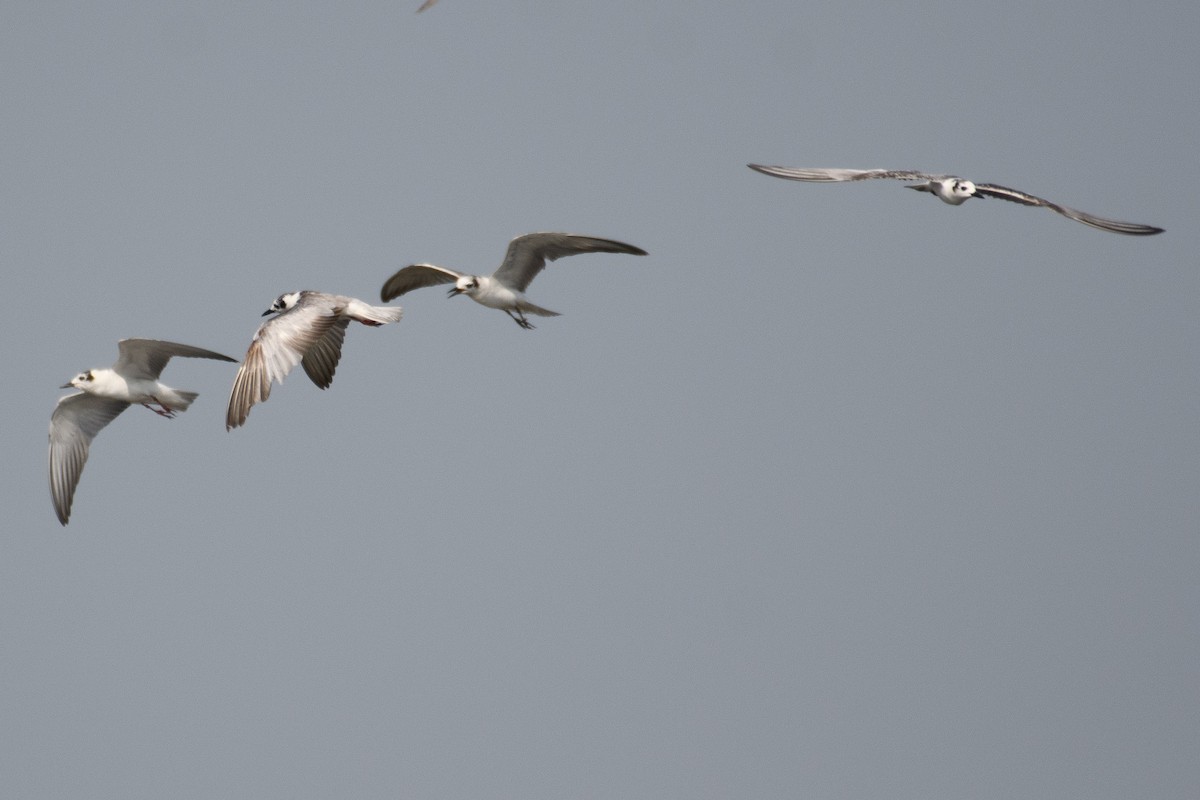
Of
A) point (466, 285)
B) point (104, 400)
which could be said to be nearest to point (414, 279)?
point (466, 285)

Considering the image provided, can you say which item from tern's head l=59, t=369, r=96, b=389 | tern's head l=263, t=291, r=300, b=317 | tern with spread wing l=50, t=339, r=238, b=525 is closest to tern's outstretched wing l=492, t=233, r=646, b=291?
tern's head l=263, t=291, r=300, b=317

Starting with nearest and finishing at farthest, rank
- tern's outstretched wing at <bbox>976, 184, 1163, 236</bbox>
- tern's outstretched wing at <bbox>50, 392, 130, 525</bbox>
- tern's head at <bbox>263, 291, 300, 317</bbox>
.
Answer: tern's outstretched wing at <bbox>976, 184, 1163, 236</bbox>
tern's head at <bbox>263, 291, 300, 317</bbox>
tern's outstretched wing at <bbox>50, 392, 130, 525</bbox>

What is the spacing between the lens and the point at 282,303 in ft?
97.2

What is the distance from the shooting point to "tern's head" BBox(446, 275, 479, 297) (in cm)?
2886

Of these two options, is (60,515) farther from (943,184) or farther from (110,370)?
(943,184)

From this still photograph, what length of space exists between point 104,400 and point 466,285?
24.3 feet

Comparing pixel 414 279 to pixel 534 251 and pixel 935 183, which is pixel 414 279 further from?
pixel 935 183

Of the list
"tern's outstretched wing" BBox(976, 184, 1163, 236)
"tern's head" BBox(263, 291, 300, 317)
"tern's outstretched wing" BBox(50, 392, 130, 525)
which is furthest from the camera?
"tern's outstretched wing" BBox(50, 392, 130, 525)

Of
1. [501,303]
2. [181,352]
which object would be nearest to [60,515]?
[181,352]

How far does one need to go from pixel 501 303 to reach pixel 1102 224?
9.50m

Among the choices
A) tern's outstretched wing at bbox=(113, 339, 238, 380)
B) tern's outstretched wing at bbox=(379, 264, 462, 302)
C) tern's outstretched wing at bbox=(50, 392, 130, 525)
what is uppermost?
tern's outstretched wing at bbox=(379, 264, 462, 302)

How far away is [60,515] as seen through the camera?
31.8 metres

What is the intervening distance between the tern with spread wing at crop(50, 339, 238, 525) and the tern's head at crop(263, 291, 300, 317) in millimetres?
Result: 1557

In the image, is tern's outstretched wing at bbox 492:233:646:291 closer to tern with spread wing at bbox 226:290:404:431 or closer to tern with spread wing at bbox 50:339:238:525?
tern with spread wing at bbox 226:290:404:431
